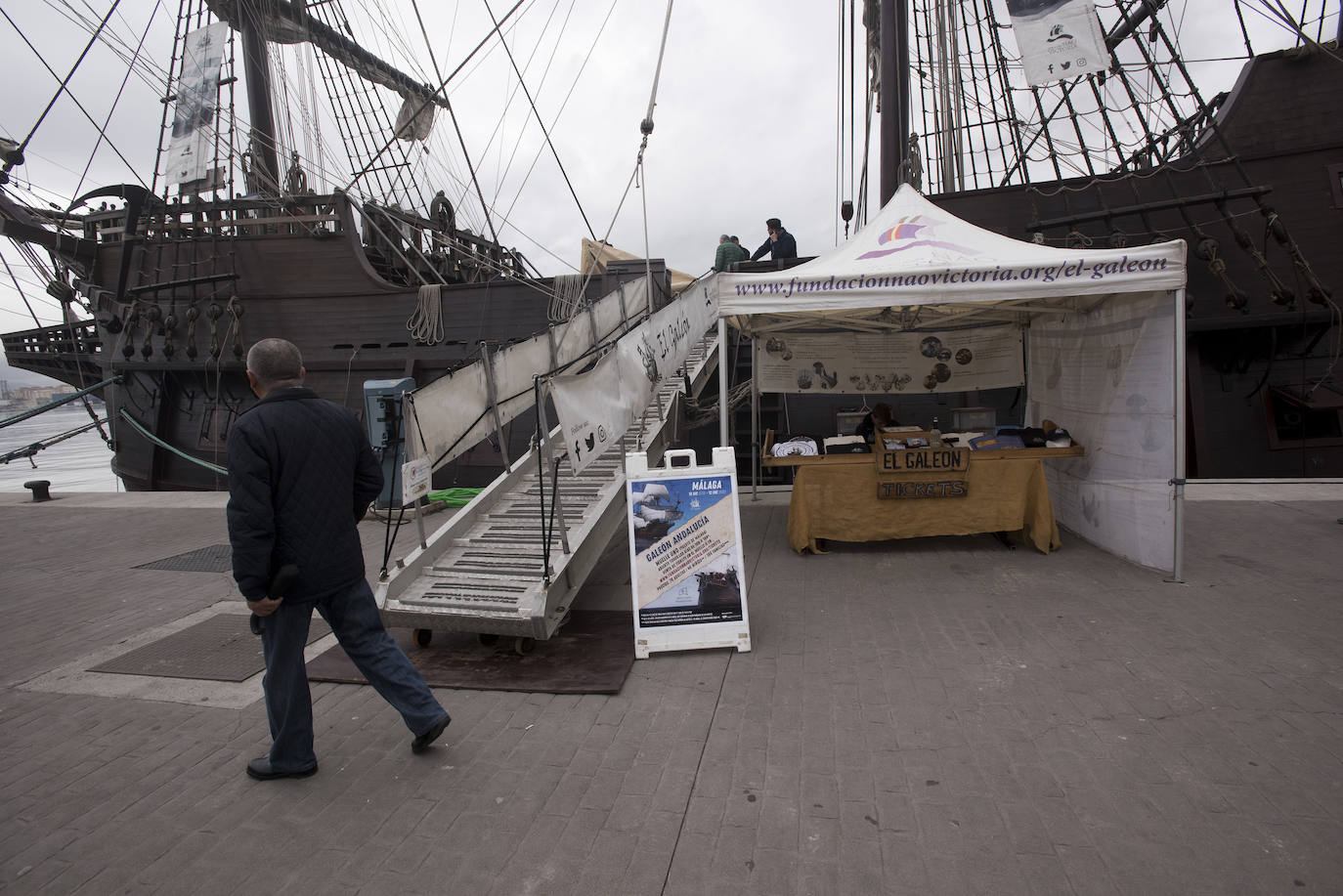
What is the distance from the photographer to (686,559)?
424 centimetres

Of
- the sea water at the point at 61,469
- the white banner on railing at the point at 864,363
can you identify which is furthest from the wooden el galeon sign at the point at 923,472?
the sea water at the point at 61,469

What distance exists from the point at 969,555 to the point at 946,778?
362cm

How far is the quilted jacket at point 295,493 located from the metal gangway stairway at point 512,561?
112 centimetres

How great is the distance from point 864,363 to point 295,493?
6.74 metres

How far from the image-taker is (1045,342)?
7398 millimetres

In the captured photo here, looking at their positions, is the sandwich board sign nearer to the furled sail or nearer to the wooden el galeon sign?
the wooden el galeon sign

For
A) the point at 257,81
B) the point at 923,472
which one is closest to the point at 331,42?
the point at 257,81

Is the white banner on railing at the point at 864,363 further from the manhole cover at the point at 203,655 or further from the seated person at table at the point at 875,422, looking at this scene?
the manhole cover at the point at 203,655

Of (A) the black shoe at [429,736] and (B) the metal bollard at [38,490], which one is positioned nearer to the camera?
(A) the black shoe at [429,736]

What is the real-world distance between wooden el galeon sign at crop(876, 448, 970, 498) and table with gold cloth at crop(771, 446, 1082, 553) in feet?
0.19

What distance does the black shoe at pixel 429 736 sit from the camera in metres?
3.02

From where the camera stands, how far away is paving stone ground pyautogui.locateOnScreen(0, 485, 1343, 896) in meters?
2.33

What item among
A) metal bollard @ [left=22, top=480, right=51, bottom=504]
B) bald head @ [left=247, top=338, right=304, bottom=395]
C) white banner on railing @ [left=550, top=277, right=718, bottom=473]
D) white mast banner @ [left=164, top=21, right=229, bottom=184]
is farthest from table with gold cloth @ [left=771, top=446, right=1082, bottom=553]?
white mast banner @ [left=164, top=21, right=229, bottom=184]

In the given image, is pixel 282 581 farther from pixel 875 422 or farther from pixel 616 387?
pixel 875 422
